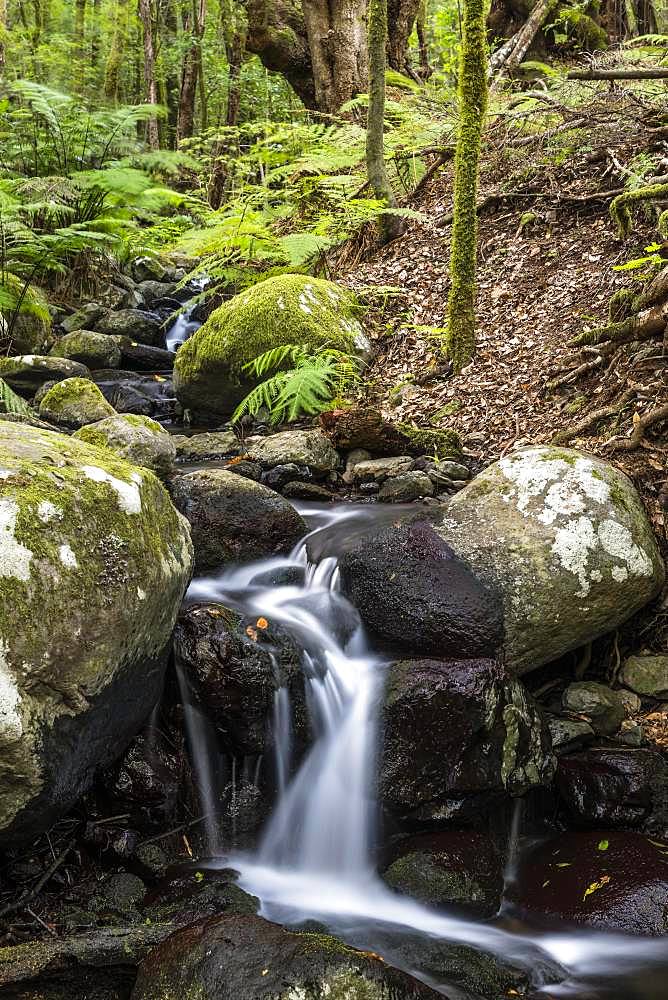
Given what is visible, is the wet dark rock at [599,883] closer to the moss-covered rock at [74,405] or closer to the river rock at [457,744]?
the river rock at [457,744]

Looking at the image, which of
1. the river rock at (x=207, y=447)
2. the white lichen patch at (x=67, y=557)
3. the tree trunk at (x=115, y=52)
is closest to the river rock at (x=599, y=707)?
the white lichen patch at (x=67, y=557)

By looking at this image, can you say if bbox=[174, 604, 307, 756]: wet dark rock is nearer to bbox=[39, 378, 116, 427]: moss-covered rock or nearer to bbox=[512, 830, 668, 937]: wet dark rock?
bbox=[512, 830, 668, 937]: wet dark rock

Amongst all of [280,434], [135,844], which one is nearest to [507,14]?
[280,434]

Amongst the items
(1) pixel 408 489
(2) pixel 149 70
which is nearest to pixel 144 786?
(1) pixel 408 489

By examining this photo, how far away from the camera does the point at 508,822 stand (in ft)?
12.4

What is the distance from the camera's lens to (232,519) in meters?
4.96

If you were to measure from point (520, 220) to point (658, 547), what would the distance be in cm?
537

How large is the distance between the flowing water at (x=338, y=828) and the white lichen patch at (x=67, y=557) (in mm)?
1288

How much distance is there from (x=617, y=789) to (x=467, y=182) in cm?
525

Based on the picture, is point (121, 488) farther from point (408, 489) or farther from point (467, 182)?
point (467, 182)

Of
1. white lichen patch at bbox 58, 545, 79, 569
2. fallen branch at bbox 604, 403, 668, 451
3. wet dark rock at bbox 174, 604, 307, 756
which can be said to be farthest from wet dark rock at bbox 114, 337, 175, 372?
white lichen patch at bbox 58, 545, 79, 569

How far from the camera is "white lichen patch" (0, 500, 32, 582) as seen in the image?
2.68 metres

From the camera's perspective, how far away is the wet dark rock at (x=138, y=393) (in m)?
8.65

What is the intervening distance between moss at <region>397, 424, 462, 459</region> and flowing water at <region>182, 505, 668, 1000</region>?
157 centimetres
